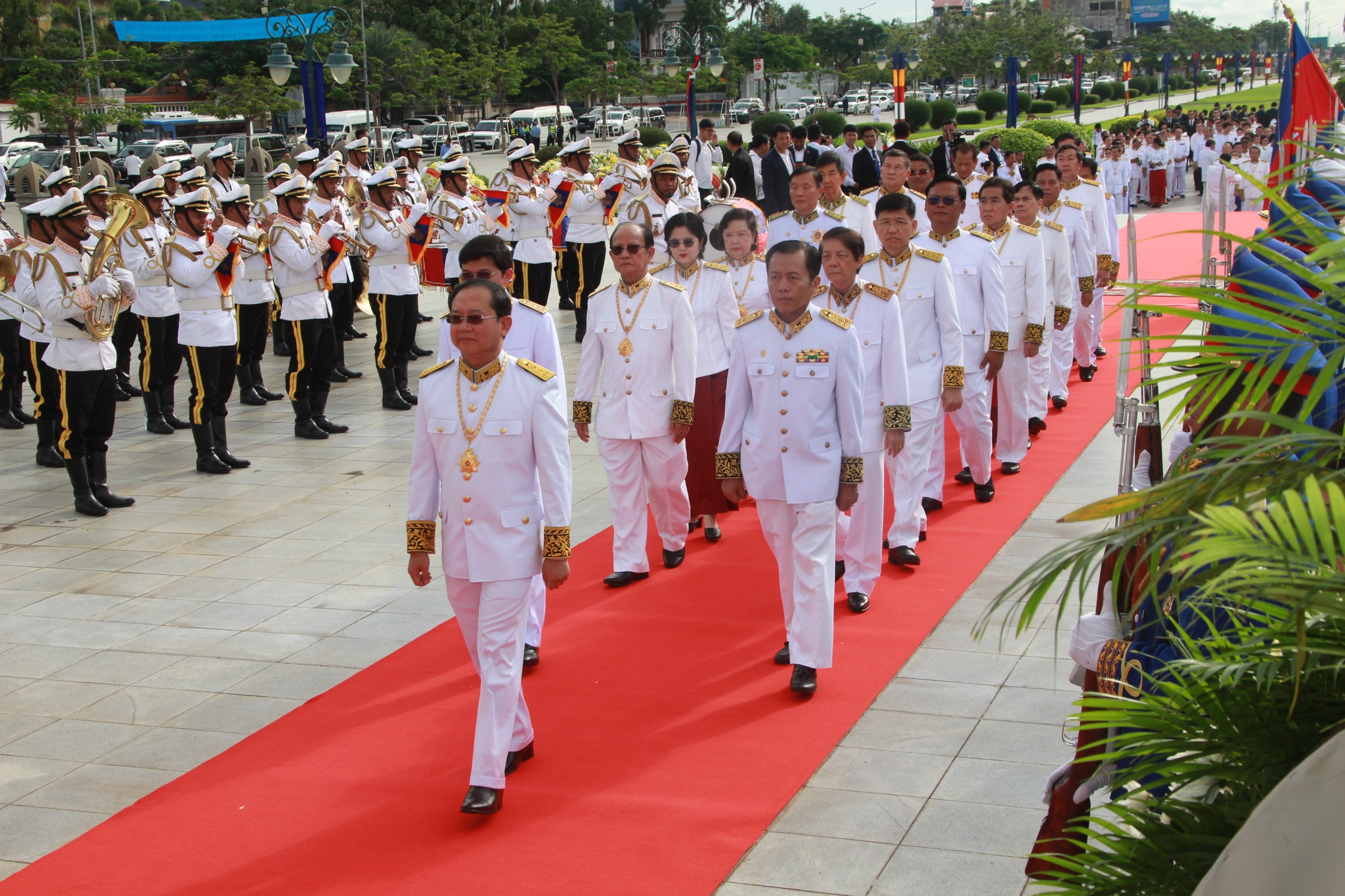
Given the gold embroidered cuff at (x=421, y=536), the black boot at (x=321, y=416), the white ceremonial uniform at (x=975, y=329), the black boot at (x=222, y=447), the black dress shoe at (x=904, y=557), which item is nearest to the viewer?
the gold embroidered cuff at (x=421, y=536)

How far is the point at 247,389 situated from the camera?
11969 millimetres

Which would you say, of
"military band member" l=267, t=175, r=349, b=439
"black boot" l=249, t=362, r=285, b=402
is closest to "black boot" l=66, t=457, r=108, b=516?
"military band member" l=267, t=175, r=349, b=439

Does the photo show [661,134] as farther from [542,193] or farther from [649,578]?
[649,578]

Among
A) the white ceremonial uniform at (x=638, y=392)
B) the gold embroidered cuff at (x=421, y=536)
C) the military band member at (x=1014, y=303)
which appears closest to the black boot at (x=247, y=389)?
the white ceremonial uniform at (x=638, y=392)

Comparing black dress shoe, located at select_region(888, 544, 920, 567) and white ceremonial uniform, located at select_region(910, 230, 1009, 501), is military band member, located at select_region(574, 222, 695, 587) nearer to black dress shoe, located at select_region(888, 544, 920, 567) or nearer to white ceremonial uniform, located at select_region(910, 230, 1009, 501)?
black dress shoe, located at select_region(888, 544, 920, 567)

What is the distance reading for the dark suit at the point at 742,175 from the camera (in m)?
18.5

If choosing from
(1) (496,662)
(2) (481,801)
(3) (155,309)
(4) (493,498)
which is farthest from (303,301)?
(2) (481,801)

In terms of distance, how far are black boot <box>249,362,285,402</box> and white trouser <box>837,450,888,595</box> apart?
725 cm

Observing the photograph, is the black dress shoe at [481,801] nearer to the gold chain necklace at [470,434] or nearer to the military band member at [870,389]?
the gold chain necklace at [470,434]

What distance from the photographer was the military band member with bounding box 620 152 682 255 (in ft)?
36.7

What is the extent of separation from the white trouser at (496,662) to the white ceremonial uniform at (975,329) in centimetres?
378

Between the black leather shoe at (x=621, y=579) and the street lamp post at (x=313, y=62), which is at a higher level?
the street lamp post at (x=313, y=62)

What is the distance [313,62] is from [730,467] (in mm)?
12466

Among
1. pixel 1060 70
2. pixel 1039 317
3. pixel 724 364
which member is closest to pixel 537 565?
pixel 724 364
